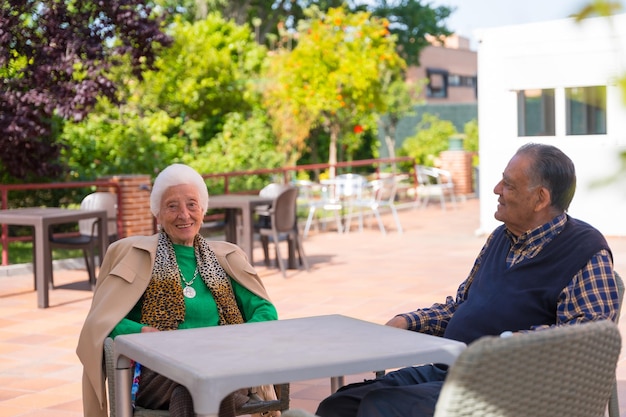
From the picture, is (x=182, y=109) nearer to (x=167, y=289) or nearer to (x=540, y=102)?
(x=540, y=102)

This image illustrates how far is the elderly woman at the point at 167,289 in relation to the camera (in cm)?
328

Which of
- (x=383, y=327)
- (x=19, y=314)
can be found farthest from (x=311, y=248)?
(x=383, y=327)

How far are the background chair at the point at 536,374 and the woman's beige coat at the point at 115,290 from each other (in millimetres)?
1529

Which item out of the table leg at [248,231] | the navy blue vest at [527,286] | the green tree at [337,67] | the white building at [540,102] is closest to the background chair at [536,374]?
the navy blue vest at [527,286]

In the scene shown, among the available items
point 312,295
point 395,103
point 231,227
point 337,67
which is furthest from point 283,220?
point 395,103

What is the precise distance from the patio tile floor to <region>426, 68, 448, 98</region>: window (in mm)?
30069

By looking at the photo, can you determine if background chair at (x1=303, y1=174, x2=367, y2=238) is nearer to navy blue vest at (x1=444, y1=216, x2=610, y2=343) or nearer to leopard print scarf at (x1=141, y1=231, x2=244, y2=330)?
leopard print scarf at (x1=141, y1=231, x2=244, y2=330)

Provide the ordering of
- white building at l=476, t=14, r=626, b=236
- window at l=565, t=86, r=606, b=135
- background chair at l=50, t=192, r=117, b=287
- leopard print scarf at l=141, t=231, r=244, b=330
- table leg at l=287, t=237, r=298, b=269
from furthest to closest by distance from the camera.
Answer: window at l=565, t=86, r=606, b=135 < white building at l=476, t=14, r=626, b=236 < table leg at l=287, t=237, r=298, b=269 < background chair at l=50, t=192, r=117, b=287 < leopard print scarf at l=141, t=231, r=244, b=330

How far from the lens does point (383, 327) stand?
3.00 meters

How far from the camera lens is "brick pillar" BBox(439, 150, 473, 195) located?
68.5 feet

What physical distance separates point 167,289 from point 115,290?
182 mm

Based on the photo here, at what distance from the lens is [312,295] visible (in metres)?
8.61

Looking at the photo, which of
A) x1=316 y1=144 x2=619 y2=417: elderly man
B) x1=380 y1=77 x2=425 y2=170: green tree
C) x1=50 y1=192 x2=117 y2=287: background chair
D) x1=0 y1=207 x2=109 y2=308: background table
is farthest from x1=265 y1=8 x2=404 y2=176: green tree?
x1=316 y1=144 x2=619 y2=417: elderly man

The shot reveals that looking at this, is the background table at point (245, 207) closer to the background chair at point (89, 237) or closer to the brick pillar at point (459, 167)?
the background chair at point (89, 237)
